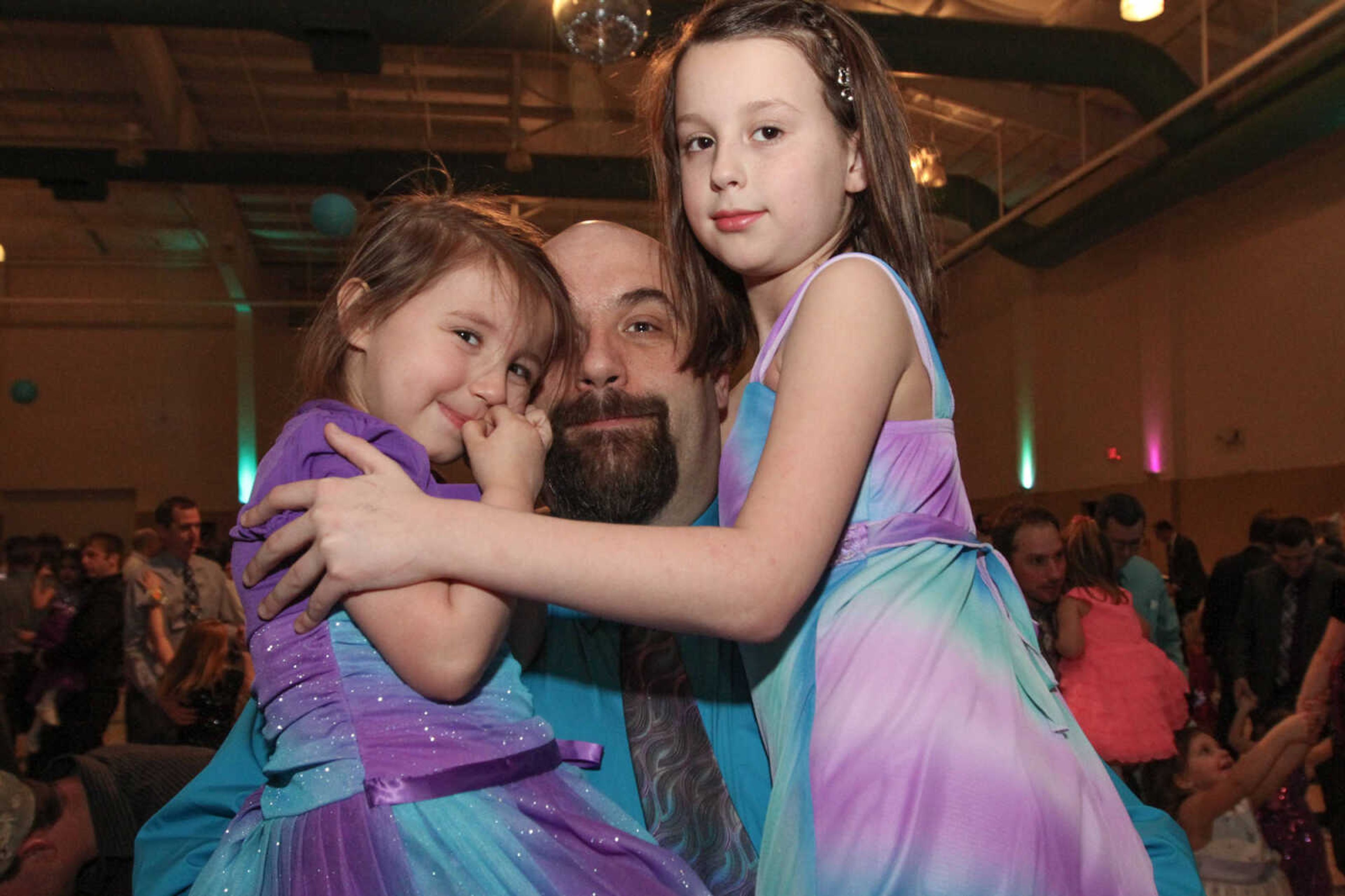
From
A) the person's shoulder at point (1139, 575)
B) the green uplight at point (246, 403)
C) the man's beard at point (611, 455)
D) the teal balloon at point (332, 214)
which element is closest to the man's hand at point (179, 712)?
the man's beard at point (611, 455)

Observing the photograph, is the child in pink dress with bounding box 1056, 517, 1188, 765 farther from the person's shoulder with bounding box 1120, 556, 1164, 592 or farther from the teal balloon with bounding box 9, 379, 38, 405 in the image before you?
the teal balloon with bounding box 9, 379, 38, 405

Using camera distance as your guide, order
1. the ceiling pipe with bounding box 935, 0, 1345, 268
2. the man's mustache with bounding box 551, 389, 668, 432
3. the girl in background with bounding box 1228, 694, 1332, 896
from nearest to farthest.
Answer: the man's mustache with bounding box 551, 389, 668, 432 → the girl in background with bounding box 1228, 694, 1332, 896 → the ceiling pipe with bounding box 935, 0, 1345, 268

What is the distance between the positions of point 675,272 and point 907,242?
14.0 inches

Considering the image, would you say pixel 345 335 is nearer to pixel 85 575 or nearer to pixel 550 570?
pixel 550 570

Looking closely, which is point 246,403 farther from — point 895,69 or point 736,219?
point 736,219

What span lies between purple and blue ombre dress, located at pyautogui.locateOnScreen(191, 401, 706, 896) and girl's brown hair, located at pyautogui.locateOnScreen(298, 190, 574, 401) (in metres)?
0.23

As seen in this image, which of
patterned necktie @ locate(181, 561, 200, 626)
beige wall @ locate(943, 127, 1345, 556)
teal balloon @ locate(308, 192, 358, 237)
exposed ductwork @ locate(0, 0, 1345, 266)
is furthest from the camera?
beige wall @ locate(943, 127, 1345, 556)

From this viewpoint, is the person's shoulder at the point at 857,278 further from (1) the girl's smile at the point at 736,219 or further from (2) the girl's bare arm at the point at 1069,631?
(2) the girl's bare arm at the point at 1069,631

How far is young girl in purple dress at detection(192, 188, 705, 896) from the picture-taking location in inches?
47.3

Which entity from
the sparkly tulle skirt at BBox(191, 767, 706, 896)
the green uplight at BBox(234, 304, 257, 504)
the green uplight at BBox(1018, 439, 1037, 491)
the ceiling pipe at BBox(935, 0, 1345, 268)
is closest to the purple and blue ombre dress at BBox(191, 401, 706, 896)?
the sparkly tulle skirt at BBox(191, 767, 706, 896)

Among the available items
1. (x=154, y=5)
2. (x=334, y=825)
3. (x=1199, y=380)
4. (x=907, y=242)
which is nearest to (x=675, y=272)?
(x=907, y=242)

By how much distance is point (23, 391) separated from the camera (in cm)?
1664

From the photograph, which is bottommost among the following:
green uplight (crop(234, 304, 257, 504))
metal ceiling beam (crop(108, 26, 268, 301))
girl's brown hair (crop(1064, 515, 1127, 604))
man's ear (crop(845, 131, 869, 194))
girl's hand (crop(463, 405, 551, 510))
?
girl's brown hair (crop(1064, 515, 1127, 604))

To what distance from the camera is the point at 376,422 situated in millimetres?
1403
